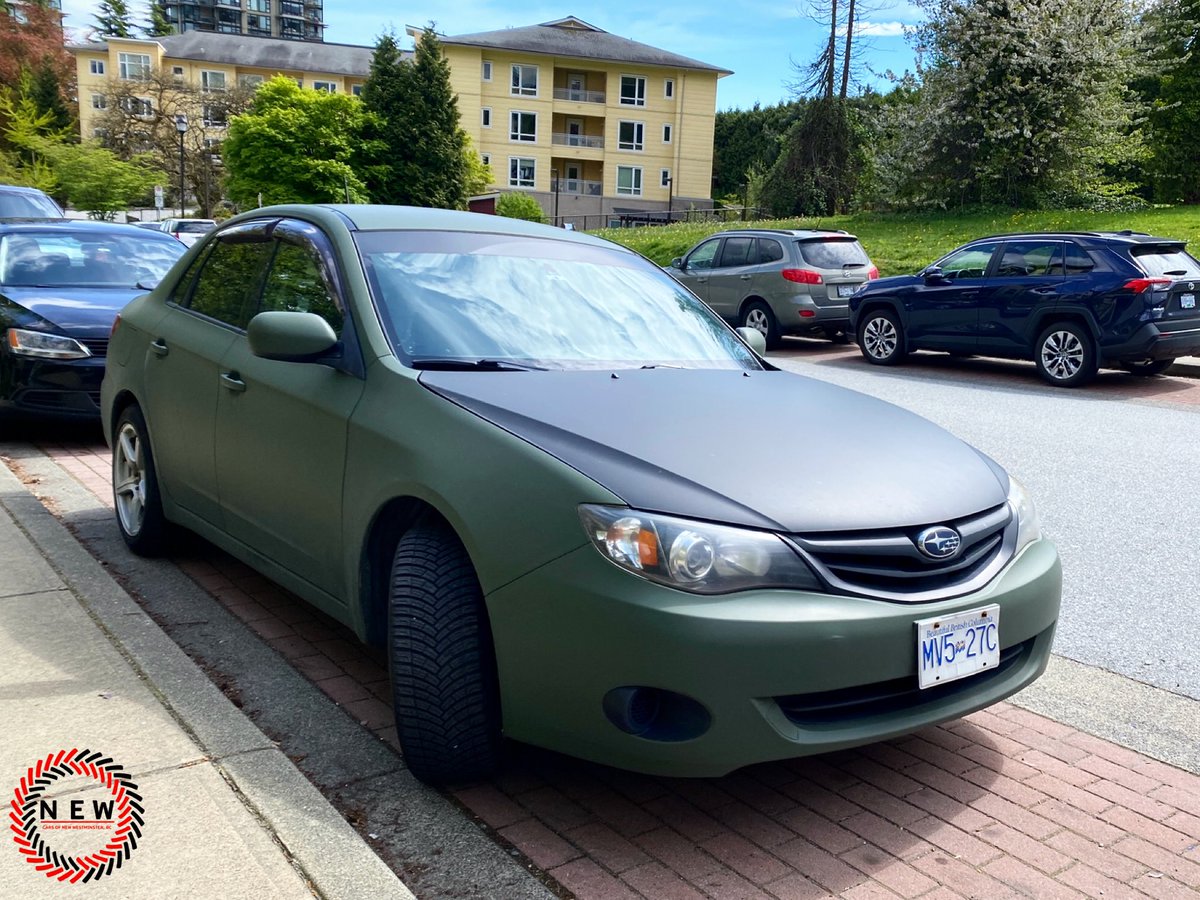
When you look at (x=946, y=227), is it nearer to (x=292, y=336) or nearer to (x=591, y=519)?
(x=292, y=336)

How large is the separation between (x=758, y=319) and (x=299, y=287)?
44.2 feet

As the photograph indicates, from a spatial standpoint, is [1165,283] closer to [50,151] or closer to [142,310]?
[142,310]

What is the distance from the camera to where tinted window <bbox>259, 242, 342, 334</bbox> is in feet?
13.0

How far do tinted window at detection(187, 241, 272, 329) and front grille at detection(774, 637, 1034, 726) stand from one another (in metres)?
2.81

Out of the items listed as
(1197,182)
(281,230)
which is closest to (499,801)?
(281,230)

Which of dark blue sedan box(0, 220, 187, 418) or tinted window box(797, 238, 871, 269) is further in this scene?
tinted window box(797, 238, 871, 269)

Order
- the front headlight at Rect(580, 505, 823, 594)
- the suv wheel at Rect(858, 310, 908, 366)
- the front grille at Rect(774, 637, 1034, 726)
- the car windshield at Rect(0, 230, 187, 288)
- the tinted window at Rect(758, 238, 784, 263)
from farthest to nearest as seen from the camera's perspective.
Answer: the tinted window at Rect(758, 238, 784, 263) < the suv wheel at Rect(858, 310, 908, 366) < the car windshield at Rect(0, 230, 187, 288) < the front grille at Rect(774, 637, 1034, 726) < the front headlight at Rect(580, 505, 823, 594)

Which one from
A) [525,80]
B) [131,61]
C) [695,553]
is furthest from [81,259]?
[131,61]

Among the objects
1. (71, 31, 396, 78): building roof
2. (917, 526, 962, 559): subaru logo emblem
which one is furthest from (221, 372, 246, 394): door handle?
(71, 31, 396, 78): building roof

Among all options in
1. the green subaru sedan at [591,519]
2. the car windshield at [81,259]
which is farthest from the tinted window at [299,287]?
the car windshield at [81,259]

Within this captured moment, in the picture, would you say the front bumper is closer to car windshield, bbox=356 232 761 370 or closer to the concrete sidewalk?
the concrete sidewalk

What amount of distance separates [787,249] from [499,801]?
14.4 metres

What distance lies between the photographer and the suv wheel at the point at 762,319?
16.9 metres

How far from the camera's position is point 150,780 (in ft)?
9.84
